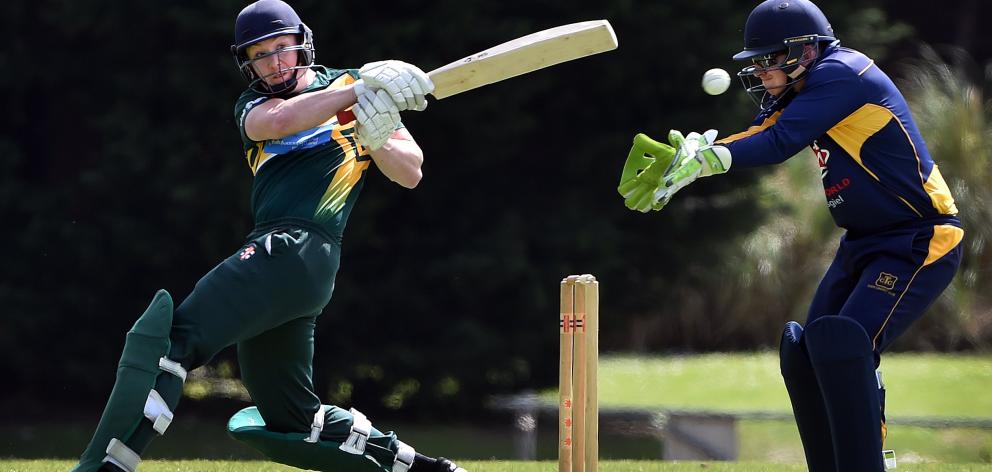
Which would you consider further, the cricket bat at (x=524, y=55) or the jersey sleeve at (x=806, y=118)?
the cricket bat at (x=524, y=55)

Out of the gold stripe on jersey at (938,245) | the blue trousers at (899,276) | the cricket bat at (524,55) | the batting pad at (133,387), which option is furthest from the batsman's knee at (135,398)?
the gold stripe on jersey at (938,245)

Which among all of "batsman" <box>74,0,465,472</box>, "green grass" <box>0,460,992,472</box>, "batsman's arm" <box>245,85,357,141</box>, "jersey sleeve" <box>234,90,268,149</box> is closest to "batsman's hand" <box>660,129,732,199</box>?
"batsman" <box>74,0,465,472</box>

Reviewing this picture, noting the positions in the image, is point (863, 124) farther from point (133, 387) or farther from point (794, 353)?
point (133, 387)

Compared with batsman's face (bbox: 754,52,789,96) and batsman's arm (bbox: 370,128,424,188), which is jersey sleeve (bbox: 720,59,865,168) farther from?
batsman's arm (bbox: 370,128,424,188)

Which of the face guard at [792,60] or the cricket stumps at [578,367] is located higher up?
the face guard at [792,60]

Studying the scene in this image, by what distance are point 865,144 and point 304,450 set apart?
178 centimetres

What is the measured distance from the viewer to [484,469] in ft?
16.9

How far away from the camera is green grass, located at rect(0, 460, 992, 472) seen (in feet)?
16.4

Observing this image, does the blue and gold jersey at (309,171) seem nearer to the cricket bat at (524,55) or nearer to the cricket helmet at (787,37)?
the cricket bat at (524,55)

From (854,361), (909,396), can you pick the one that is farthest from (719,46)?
(854,361)

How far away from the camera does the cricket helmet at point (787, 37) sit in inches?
153

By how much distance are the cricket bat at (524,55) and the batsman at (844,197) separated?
12.1 inches

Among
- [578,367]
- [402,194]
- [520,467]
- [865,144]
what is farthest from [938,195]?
[402,194]

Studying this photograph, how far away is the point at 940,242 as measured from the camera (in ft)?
12.5
